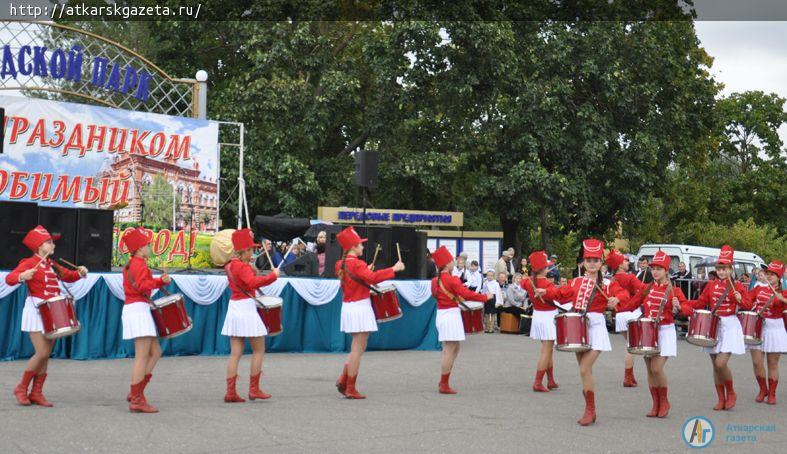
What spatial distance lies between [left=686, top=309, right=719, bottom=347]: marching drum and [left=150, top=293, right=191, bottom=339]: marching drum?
5524mm

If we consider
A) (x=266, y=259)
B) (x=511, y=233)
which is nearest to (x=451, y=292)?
(x=266, y=259)

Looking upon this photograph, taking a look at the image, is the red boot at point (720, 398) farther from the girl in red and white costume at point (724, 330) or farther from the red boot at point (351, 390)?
the red boot at point (351, 390)

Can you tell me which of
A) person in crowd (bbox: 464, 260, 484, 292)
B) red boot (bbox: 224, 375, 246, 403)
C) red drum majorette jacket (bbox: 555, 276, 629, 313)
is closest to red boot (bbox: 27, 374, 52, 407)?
red boot (bbox: 224, 375, 246, 403)

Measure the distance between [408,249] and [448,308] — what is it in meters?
5.91

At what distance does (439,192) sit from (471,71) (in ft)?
13.5

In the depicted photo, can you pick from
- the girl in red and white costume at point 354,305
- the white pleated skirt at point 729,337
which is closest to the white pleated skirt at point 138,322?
the girl in red and white costume at point 354,305

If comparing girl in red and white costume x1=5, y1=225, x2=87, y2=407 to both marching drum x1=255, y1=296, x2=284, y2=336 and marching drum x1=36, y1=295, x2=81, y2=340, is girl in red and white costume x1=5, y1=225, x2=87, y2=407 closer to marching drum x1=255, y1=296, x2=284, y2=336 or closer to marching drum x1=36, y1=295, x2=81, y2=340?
marching drum x1=36, y1=295, x2=81, y2=340

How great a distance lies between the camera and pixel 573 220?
34.3 meters

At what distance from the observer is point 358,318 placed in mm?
11492

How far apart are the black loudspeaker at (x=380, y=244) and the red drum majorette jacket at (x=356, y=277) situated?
5.37m

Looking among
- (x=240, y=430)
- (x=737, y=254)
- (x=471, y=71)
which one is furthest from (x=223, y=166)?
(x=240, y=430)

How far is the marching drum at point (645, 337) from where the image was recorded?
33.6 feet

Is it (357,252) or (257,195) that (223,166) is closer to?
(257,195)

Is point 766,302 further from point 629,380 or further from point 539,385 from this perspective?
point 539,385
